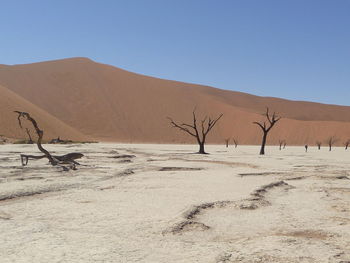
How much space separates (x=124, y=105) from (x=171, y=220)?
244ft

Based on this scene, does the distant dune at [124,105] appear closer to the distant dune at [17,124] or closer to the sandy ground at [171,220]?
the distant dune at [17,124]

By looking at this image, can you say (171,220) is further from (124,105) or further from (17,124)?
(124,105)

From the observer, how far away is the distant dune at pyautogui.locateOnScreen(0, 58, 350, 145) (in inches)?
2761

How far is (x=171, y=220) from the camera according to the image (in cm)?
509

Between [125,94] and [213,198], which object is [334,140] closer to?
[125,94]

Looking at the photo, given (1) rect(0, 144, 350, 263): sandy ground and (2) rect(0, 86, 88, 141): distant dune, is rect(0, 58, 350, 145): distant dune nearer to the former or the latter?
(2) rect(0, 86, 88, 141): distant dune

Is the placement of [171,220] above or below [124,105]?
below

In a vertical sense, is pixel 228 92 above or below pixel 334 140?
above

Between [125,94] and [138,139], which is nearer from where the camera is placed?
[138,139]

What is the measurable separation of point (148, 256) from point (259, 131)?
251ft

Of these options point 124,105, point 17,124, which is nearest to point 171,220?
point 17,124

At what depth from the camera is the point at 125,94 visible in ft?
273

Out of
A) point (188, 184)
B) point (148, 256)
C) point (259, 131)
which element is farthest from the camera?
point (259, 131)

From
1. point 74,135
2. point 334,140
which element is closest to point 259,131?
point 334,140
